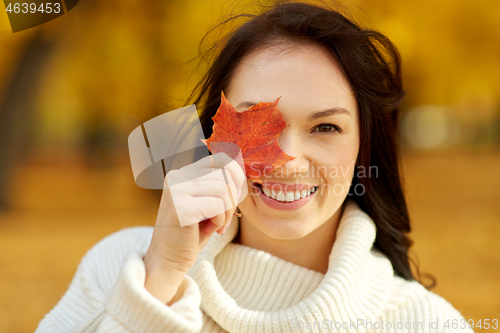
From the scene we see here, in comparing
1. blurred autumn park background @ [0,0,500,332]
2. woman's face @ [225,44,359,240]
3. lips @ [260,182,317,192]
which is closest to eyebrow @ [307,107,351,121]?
woman's face @ [225,44,359,240]

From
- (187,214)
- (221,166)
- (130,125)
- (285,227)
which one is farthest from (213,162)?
(130,125)

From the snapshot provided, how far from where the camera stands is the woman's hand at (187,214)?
1.07 m

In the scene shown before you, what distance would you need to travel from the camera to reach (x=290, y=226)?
4.71ft

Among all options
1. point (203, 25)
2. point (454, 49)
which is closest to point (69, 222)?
point (203, 25)

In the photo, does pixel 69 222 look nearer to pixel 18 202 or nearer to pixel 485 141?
pixel 18 202

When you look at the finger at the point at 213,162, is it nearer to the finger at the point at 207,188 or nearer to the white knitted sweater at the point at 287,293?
the finger at the point at 207,188

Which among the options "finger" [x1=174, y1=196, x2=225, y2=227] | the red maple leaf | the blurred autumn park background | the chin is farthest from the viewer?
the blurred autumn park background

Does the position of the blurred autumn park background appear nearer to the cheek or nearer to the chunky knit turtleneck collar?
the chunky knit turtleneck collar

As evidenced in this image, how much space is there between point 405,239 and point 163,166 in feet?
3.89

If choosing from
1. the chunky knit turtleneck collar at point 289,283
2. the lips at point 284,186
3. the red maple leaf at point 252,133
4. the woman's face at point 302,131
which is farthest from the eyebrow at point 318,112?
the chunky knit turtleneck collar at point 289,283

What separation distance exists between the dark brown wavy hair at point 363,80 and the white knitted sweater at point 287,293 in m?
0.14

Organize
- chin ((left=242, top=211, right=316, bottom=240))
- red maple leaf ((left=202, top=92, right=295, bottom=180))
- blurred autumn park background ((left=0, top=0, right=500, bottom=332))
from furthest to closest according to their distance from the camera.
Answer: blurred autumn park background ((left=0, top=0, right=500, bottom=332))
chin ((left=242, top=211, right=316, bottom=240))
red maple leaf ((left=202, top=92, right=295, bottom=180))

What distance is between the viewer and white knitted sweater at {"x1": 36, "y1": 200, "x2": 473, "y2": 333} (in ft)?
4.48

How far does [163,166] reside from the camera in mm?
2074
